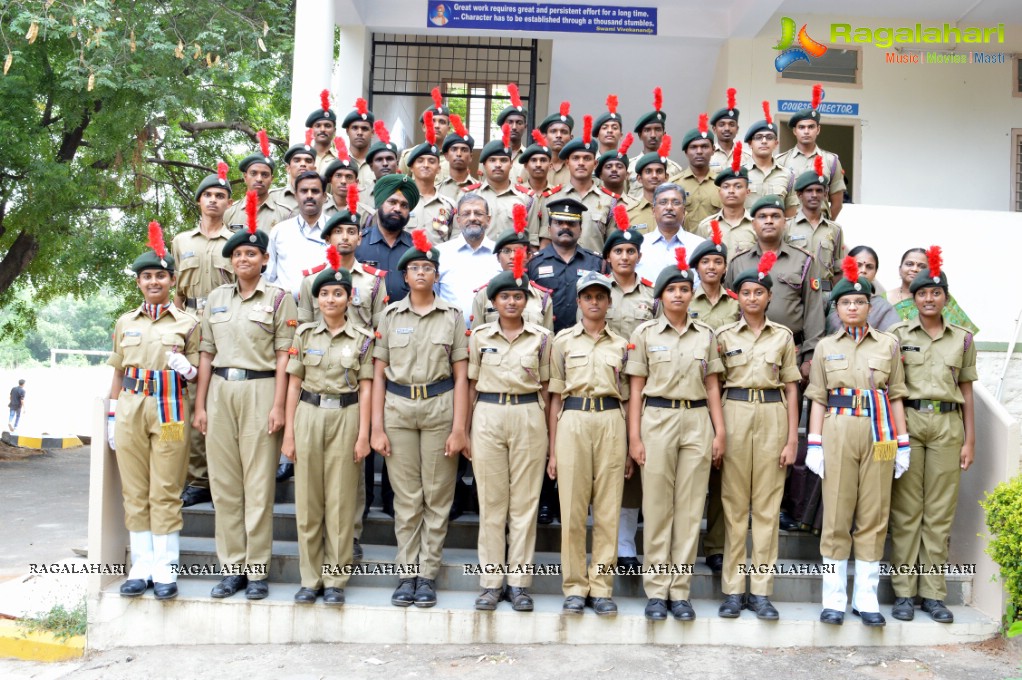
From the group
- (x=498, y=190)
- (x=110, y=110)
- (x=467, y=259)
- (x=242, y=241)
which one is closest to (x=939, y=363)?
(x=467, y=259)

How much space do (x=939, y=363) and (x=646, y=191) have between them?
96.3 inches

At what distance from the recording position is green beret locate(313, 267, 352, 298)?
5.04m

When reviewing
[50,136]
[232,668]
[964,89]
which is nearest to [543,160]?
[232,668]

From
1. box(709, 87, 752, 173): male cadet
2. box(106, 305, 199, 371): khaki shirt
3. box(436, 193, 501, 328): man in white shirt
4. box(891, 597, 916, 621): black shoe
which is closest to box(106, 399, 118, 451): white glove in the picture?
box(106, 305, 199, 371): khaki shirt

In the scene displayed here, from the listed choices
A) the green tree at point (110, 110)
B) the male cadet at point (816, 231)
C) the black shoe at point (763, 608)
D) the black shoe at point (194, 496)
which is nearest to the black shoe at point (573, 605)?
the black shoe at point (763, 608)

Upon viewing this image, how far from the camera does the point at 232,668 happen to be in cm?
470

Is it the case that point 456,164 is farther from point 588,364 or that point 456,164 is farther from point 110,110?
point 110,110

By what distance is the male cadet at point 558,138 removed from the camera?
7402 millimetres

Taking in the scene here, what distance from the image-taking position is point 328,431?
497cm

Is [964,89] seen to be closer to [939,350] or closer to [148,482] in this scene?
[939,350]

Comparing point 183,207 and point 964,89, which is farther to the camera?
point 183,207

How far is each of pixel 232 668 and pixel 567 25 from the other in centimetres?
860

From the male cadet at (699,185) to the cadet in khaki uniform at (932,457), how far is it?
81.6 inches
